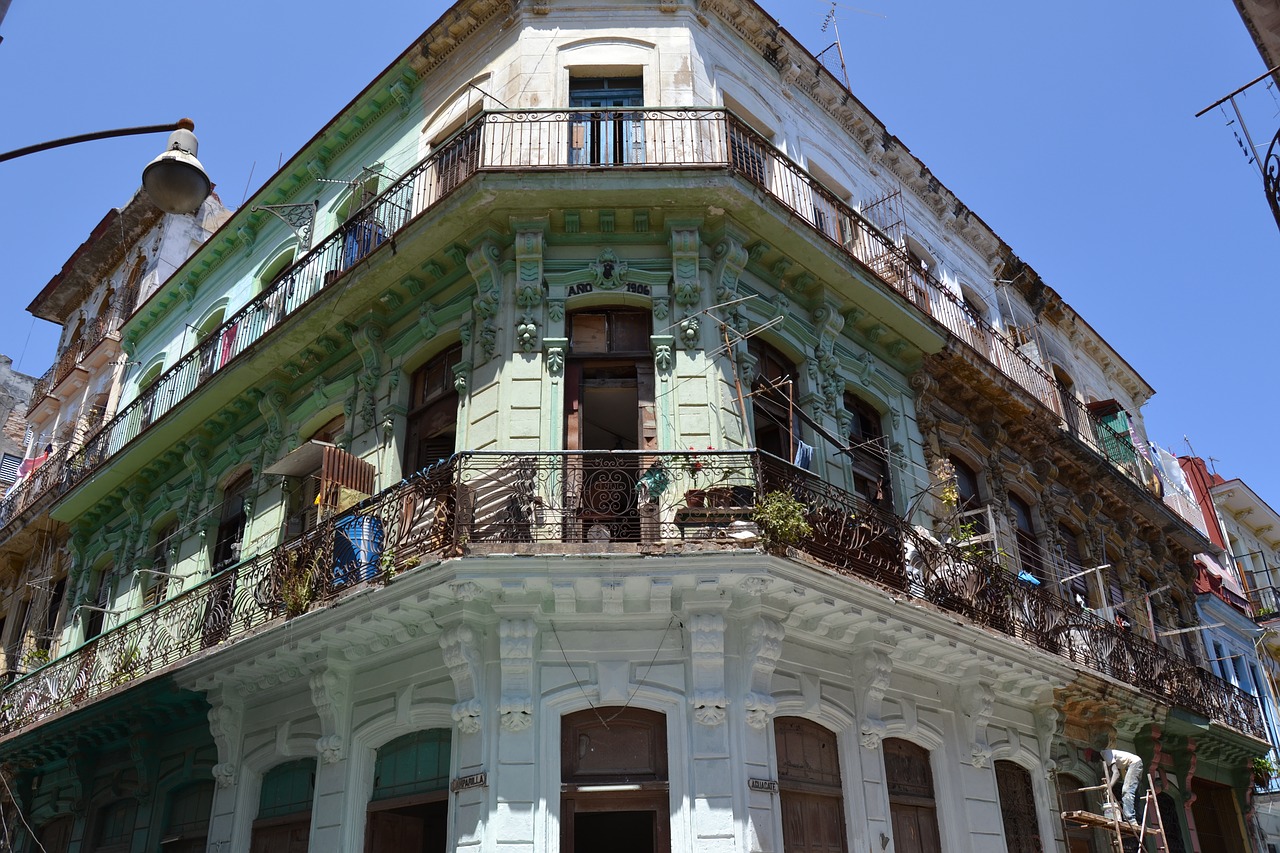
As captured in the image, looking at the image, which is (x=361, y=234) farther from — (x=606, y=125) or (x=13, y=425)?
(x=13, y=425)

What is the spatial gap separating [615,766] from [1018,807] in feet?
18.5

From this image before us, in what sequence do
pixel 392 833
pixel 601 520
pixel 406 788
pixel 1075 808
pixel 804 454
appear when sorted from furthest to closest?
1. pixel 1075 808
2. pixel 804 454
3. pixel 392 833
4. pixel 406 788
5. pixel 601 520

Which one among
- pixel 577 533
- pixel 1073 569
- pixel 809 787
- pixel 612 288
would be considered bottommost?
pixel 809 787

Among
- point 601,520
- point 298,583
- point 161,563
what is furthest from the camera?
point 161,563

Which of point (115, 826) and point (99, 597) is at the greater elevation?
point (99, 597)

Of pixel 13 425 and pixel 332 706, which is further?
pixel 13 425

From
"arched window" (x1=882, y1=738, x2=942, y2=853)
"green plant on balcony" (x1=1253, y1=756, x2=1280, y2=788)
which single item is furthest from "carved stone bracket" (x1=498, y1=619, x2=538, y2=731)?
"green plant on balcony" (x1=1253, y1=756, x2=1280, y2=788)

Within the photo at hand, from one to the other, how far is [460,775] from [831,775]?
3.54 metres

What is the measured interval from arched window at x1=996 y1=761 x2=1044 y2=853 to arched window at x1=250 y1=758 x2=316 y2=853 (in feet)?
A: 24.9

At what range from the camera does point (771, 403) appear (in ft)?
37.0

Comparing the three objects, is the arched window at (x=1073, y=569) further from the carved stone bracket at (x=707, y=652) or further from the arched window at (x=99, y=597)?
the arched window at (x=99, y=597)

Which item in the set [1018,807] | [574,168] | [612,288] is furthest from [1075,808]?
[574,168]

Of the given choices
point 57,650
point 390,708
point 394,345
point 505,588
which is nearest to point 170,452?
point 57,650

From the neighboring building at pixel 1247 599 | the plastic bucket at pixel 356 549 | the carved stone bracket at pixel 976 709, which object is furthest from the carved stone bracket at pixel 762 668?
the neighboring building at pixel 1247 599
